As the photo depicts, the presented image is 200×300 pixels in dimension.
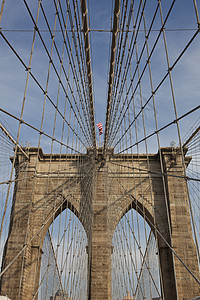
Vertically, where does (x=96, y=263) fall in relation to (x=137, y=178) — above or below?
below

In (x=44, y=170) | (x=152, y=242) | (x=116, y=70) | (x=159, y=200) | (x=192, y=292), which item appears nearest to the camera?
(x=116, y=70)

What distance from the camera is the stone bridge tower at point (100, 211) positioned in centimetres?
1126

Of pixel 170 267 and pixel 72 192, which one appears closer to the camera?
pixel 170 267

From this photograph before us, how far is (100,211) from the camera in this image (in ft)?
41.7

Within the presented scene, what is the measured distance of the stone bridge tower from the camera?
11258 millimetres

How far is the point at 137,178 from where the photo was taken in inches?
537

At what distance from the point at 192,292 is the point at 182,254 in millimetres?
1308

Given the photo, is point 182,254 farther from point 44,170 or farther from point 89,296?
point 44,170

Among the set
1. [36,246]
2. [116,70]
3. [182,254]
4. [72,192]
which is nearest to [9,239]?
[36,246]

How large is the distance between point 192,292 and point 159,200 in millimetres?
3725

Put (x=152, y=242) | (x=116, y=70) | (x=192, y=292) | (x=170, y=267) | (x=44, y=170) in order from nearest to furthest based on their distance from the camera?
(x=116, y=70), (x=192, y=292), (x=170, y=267), (x=44, y=170), (x=152, y=242)

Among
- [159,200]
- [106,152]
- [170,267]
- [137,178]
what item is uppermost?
[106,152]

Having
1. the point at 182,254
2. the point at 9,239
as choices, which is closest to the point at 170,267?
the point at 182,254

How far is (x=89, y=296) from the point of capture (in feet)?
36.9
